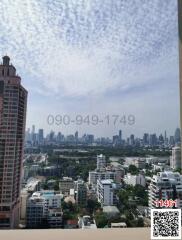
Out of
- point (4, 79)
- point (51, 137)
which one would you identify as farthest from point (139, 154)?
point (4, 79)

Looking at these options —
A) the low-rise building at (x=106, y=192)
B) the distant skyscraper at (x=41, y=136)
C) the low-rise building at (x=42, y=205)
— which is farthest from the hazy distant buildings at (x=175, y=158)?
the distant skyscraper at (x=41, y=136)

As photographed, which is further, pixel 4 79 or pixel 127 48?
pixel 127 48

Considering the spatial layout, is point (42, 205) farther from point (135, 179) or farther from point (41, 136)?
point (135, 179)

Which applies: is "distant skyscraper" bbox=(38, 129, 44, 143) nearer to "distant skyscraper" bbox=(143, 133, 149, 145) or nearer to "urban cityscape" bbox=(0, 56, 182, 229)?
"urban cityscape" bbox=(0, 56, 182, 229)

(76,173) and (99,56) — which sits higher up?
(99,56)

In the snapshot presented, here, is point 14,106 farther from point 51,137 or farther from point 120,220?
point 120,220

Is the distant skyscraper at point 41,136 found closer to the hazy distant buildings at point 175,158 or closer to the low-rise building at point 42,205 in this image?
the low-rise building at point 42,205

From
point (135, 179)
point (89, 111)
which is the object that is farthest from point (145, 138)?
point (89, 111)

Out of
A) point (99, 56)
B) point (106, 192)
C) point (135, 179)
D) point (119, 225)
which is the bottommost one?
point (119, 225)
